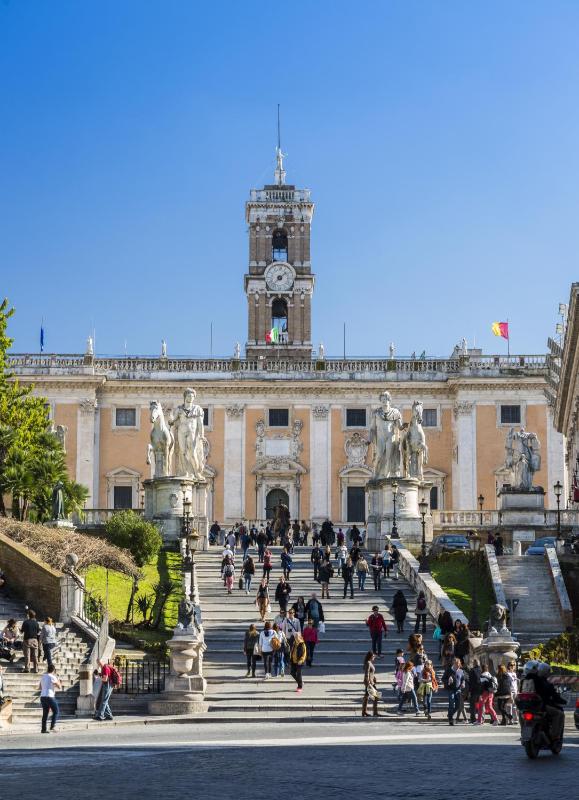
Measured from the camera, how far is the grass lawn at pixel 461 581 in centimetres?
3753

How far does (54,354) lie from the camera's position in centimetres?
7025

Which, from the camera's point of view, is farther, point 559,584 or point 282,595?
point 559,584

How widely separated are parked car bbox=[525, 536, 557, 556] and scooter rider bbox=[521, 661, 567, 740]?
83.7ft

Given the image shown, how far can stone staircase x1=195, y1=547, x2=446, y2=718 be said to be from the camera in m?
26.9

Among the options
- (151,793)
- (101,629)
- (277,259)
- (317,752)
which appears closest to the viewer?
(151,793)

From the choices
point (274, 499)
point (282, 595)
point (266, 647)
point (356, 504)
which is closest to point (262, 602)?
point (282, 595)

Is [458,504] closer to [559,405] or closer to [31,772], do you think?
[559,405]

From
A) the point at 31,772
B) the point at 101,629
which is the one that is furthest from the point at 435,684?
the point at 31,772

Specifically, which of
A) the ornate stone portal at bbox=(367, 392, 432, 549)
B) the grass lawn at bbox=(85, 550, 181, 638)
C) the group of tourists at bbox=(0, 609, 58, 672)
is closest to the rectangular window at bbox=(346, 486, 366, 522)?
the ornate stone portal at bbox=(367, 392, 432, 549)

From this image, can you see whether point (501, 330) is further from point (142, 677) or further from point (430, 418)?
point (142, 677)

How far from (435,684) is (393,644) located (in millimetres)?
6423

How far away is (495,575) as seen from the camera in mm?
39625

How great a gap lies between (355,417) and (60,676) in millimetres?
43264

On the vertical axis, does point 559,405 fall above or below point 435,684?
above
